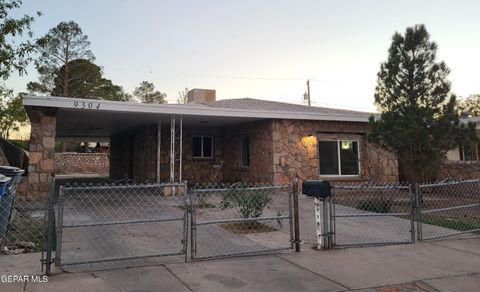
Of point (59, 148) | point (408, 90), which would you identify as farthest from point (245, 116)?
point (59, 148)

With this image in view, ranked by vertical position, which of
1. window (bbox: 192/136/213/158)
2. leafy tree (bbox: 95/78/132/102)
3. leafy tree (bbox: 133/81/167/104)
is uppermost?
leafy tree (bbox: 133/81/167/104)

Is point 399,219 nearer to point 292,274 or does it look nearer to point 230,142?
point 292,274

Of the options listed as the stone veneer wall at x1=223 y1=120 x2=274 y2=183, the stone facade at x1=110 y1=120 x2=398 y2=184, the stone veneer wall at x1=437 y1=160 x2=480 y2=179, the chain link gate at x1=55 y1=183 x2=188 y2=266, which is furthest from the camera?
the stone veneer wall at x1=437 y1=160 x2=480 y2=179

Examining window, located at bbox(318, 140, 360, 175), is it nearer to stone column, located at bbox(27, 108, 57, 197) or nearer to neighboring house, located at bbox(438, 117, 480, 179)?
neighboring house, located at bbox(438, 117, 480, 179)

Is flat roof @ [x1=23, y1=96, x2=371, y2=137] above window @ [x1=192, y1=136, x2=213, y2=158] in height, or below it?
above

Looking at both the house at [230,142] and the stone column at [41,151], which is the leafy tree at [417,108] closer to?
the house at [230,142]

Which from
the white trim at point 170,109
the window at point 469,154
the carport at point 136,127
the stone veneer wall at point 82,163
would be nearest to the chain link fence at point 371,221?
the white trim at point 170,109

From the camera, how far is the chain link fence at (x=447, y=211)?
22.5ft

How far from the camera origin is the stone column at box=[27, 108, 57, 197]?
421 inches

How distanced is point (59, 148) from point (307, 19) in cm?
4113

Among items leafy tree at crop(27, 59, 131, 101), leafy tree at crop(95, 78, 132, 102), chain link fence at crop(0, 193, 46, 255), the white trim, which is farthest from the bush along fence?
leafy tree at crop(27, 59, 131, 101)

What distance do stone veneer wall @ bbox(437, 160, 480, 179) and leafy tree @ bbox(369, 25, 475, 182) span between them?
4704mm

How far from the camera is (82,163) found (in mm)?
35031

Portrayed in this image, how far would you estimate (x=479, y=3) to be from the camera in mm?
10680
